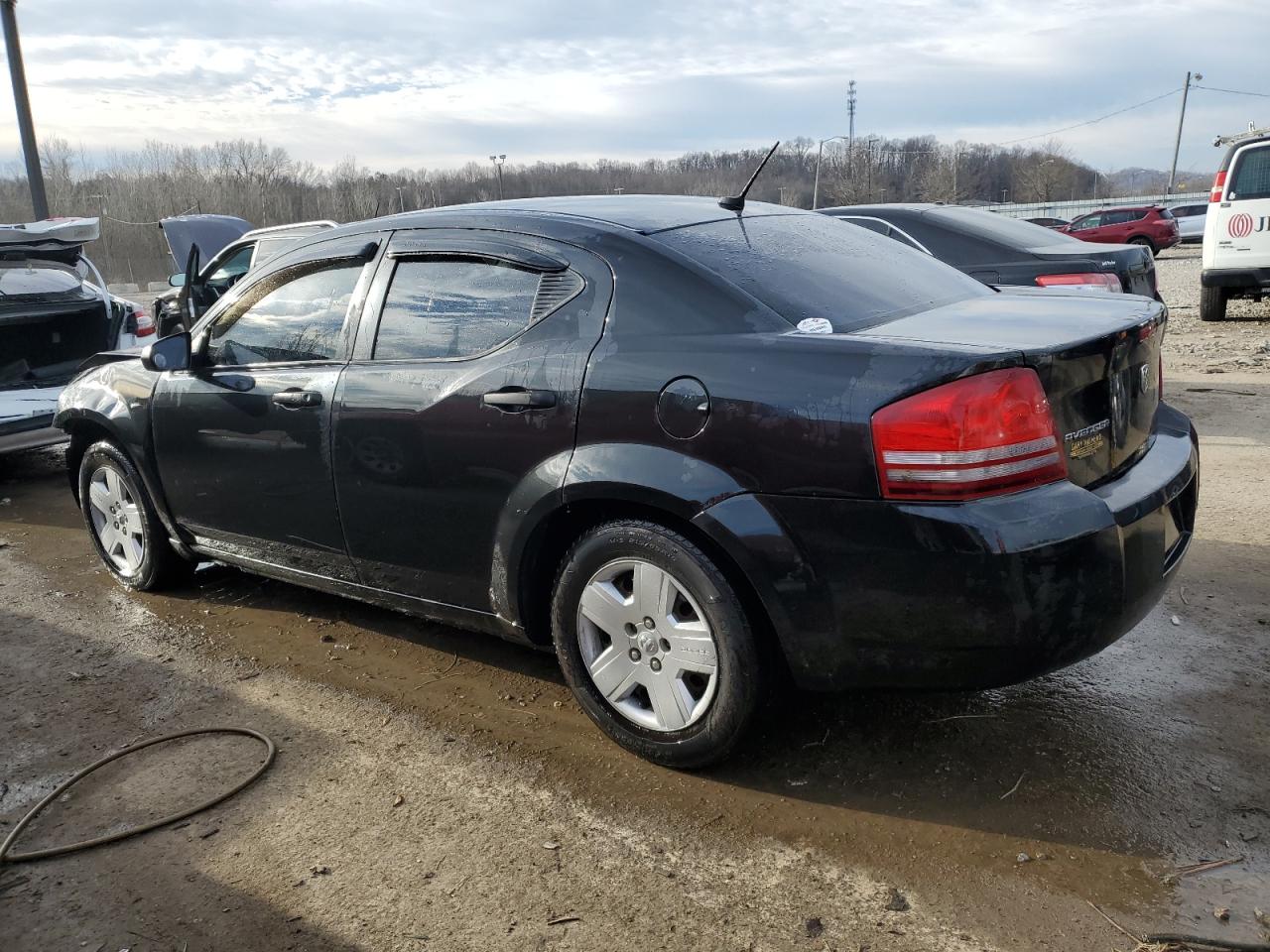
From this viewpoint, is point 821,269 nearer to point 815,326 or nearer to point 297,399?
point 815,326

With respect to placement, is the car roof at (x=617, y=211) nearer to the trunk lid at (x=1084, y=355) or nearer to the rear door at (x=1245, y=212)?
the trunk lid at (x=1084, y=355)

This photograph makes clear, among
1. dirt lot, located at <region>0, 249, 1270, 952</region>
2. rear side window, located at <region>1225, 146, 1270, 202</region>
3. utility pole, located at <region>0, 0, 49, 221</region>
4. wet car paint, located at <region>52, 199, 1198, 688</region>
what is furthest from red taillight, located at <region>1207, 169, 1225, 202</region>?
utility pole, located at <region>0, 0, 49, 221</region>

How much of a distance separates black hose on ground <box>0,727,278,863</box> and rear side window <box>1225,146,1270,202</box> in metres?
12.2

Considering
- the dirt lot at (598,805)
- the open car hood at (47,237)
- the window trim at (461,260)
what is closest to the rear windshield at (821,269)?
the window trim at (461,260)

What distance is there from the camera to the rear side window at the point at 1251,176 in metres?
11.4

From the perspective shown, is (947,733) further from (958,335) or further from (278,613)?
(278,613)

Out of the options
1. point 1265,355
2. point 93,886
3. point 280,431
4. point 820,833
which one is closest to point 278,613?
point 280,431

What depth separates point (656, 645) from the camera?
289 cm

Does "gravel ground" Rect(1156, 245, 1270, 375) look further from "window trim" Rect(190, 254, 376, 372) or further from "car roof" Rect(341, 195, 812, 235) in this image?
"window trim" Rect(190, 254, 376, 372)

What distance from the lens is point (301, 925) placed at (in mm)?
2377

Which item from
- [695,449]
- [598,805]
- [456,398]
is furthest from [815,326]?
[598,805]

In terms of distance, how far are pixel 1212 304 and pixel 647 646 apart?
40.4ft

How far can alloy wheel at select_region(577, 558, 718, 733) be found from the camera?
2.81 meters

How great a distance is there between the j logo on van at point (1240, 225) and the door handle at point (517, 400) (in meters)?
11.4
